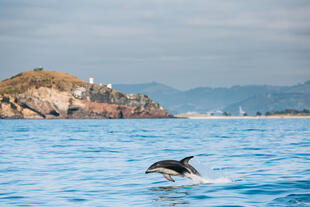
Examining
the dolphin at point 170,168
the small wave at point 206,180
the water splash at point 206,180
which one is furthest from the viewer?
the small wave at point 206,180

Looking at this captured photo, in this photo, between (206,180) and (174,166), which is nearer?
(174,166)

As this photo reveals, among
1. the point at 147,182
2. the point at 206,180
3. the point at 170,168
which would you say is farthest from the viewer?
the point at 147,182

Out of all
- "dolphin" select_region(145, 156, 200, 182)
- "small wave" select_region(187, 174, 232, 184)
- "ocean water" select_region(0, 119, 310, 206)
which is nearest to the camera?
"ocean water" select_region(0, 119, 310, 206)

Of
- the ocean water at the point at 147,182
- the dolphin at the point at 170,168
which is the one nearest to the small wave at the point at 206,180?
the ocean water at the point at 147,182

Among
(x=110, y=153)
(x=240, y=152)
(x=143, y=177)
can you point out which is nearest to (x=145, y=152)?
(x=110, y=153)

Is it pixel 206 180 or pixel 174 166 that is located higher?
pixel 174 166

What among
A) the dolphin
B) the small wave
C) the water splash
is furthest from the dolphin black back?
the small wave

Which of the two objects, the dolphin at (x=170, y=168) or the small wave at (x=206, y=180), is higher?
the dolphin at (x=170, y=168)

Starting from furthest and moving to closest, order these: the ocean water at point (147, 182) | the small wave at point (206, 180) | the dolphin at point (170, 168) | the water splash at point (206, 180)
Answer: the small wave at point (206, 180) → the water splash at point (206, 180) → the dolphin at point (170, 168) → the ocean water at point (147, 182)

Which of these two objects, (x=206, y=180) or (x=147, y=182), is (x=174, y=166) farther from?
(x=147, y=182)

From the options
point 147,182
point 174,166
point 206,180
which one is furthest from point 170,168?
point 147,182

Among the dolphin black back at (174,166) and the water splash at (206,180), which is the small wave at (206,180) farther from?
the dolphin black back at (174,166)

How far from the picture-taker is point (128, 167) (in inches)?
1070

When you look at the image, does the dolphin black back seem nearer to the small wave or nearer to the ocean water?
the ocean water
